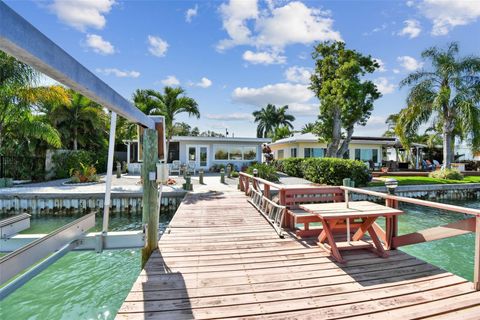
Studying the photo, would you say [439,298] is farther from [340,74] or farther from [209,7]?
[340,74]

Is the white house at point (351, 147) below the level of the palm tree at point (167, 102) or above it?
below

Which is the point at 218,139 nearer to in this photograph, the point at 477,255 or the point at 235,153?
the point at 235,153

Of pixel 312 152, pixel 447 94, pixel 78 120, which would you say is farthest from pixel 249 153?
pixel 447 94

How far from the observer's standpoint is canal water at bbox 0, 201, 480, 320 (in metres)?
3.92

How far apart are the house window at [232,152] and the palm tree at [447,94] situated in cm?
1145

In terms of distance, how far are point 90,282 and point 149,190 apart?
87.9 inches

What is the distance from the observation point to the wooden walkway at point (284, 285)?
2.69m

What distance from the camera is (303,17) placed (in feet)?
28.8

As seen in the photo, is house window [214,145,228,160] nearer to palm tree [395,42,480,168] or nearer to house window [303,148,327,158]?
house window [303,148,327,158]

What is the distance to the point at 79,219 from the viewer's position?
346cm

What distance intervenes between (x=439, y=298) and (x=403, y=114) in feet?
60.1

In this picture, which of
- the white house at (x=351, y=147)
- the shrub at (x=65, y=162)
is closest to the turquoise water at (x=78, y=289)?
the shrub at (x=65, y=162)

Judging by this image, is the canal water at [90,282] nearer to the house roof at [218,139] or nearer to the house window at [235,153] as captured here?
the house roof at [218,139]

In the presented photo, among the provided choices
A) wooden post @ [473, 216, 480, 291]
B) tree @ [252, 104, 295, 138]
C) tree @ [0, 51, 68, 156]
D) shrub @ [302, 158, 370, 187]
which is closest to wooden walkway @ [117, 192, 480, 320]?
wooden post @ [473, 216, 480, 291]
